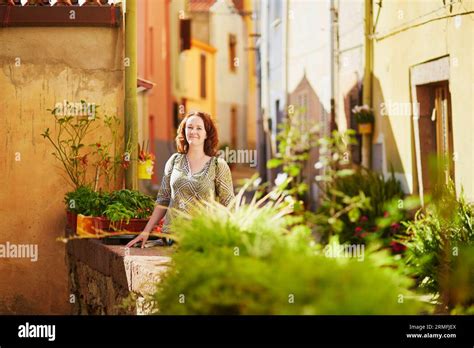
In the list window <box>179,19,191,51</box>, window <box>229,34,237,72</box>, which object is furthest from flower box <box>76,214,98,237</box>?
window <box>229,34,237,72</box>

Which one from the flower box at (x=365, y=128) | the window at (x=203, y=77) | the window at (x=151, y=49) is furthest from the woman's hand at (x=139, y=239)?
the window at (x=203, y=77)

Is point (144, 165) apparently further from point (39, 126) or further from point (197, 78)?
point (197, 78)

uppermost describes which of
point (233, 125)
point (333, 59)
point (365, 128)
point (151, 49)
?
point (151, 49)

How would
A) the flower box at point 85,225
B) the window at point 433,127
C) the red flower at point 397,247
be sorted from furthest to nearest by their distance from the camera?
the window at point 433,127 < the red flower at point 397,247 < the flower box at point 85,225

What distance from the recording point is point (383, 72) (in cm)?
1074

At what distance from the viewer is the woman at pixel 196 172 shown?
224 inches

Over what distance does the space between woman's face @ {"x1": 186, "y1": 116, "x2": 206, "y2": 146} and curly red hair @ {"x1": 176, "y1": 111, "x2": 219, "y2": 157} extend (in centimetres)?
2

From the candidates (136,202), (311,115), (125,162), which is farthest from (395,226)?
(311,115)

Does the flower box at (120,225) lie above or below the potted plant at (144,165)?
below

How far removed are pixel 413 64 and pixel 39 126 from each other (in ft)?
12.0

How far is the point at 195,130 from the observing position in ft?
18.6

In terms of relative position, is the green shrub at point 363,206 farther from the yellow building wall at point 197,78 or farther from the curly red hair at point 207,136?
the yellow building wall at point 197,78

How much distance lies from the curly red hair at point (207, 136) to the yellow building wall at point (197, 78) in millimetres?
18599

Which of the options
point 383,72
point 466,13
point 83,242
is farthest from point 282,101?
point 83,242
